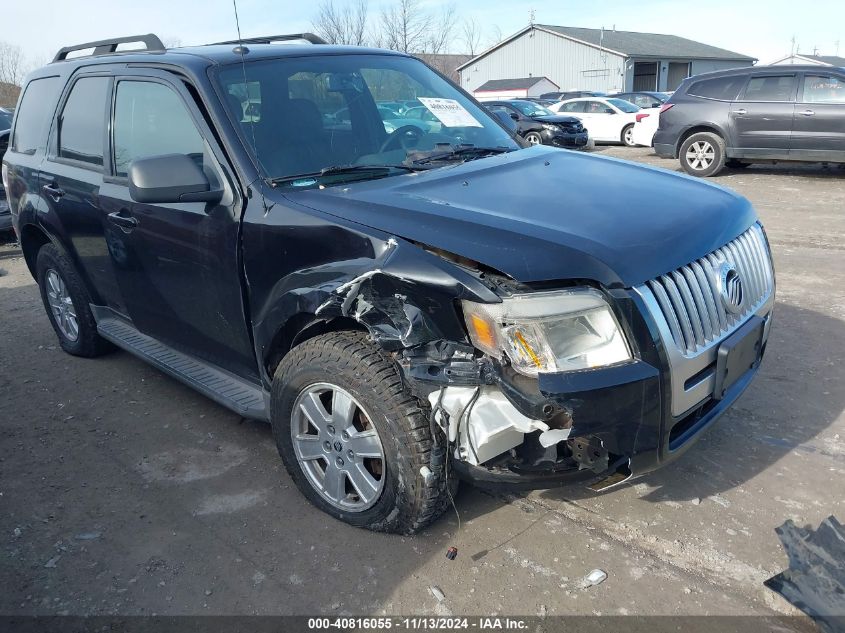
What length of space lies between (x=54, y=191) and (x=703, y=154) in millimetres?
10971

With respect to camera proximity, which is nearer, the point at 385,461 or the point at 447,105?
the point at 385,461

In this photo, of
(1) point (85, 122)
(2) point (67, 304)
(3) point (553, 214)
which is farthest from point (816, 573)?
(2) point (67, 304)

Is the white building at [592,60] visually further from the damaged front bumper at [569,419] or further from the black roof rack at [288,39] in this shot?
the damaged front bumper at [569,419]

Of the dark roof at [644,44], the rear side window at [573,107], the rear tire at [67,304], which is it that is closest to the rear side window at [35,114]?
the rear tire at [67,304]

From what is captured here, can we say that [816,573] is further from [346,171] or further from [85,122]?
[85,122]

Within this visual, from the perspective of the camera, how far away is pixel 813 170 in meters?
12.9

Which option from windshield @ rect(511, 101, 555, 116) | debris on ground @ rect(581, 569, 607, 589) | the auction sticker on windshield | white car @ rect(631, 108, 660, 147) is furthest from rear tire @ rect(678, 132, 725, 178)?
debris on ground @ rect(581, 569, 607, 589)

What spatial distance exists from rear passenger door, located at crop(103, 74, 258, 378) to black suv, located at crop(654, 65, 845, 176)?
10765 mm

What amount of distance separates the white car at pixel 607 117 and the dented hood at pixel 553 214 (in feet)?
55.7

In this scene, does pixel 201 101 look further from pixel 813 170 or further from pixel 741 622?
pixel 813 170

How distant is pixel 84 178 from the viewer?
406cm

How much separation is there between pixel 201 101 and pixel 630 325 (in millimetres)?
2144

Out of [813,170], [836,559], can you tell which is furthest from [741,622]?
[813,170]

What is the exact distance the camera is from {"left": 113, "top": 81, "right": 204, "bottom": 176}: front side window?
329 cm
